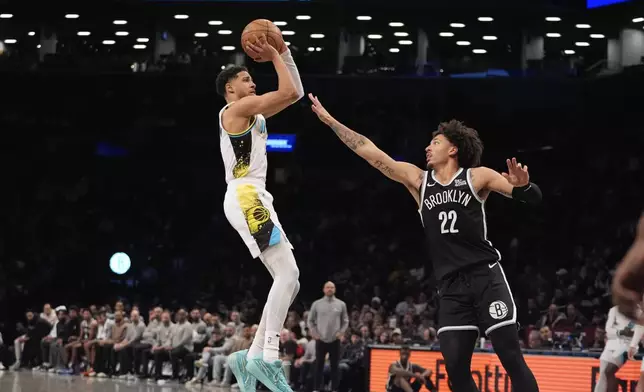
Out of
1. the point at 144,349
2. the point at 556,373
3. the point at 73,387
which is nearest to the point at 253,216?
the point at 556,373

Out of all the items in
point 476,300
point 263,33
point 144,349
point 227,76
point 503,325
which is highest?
point 263,33

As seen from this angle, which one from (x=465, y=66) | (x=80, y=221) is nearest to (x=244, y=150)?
A: (x=465, y=66)

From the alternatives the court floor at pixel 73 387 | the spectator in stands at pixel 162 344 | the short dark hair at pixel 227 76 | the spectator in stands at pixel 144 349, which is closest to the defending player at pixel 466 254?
the short dark hair at pixel 227 76

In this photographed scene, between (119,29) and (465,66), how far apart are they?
363 inches

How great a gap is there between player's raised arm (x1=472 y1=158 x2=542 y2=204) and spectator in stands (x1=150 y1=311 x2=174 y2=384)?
1423cm

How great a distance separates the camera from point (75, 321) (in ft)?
73.5

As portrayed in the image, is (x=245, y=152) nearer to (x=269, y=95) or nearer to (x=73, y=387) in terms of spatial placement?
(x=269, y=95)

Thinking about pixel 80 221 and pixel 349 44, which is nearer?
pixel 349 44

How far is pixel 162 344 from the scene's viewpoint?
2014 centimetres

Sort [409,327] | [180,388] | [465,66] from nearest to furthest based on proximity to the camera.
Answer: [180,388] < [409,327] < [465,66]

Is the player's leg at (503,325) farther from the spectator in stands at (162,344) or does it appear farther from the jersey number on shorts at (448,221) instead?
the spectator in stands at (162,344)

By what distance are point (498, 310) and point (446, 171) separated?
99cm

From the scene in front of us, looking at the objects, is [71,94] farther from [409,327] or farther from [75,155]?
[409,327]

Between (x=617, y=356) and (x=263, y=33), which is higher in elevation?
(x=263, y=33)
